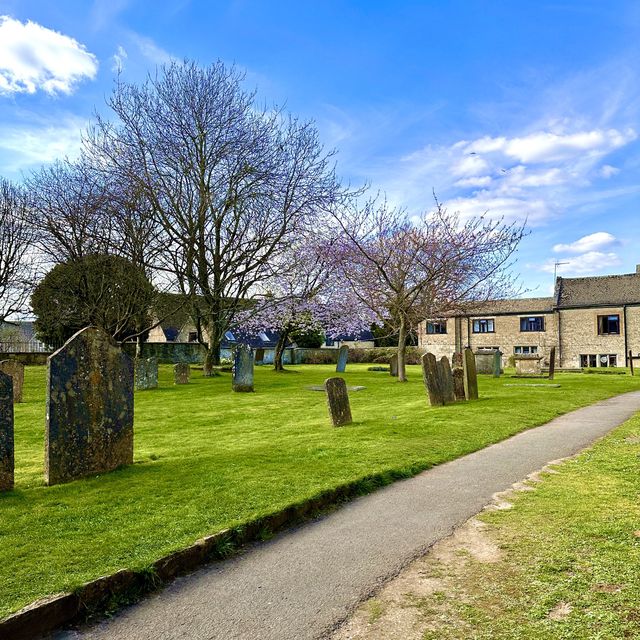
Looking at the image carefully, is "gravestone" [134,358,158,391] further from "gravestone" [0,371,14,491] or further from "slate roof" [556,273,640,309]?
"slate roof" [556,273,640,309]

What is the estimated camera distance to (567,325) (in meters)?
46.4

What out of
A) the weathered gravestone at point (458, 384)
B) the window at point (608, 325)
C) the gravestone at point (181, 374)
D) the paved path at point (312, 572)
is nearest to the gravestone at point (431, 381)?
the weathered gravestone at point (458, 384)

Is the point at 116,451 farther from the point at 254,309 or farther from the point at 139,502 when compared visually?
the point at 254,309

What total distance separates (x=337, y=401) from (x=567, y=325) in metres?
41.4

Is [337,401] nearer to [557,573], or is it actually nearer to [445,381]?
[445,381]

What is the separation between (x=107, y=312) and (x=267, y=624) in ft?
67.4

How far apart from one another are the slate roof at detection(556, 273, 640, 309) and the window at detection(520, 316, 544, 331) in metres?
2.16

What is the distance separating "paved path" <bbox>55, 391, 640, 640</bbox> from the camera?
3.25 metres

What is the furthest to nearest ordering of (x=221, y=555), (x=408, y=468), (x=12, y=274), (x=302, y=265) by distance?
1. (x=302, y=265)
2. (x=12, y=274)
3. (x=408, y=468)
4. (x=221, y=555)

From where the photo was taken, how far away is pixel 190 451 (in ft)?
28.2

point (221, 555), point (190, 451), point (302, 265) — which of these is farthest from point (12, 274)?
point (221, 555)

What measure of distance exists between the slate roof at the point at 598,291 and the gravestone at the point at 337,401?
40799 mm

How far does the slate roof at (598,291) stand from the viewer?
44.4 metres

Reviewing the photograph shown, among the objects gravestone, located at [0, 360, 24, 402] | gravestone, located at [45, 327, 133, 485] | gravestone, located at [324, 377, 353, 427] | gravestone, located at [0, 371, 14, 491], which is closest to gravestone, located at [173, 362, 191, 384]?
gravestone, located at [0, 360, 24, 402]
